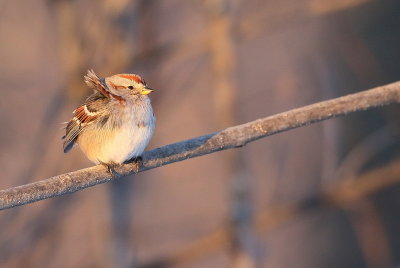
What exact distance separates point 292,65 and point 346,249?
1.73 m

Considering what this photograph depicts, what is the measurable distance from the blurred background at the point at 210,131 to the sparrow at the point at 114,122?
644 mm

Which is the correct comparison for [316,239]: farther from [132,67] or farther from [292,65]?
[132,67]

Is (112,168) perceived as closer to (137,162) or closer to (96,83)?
(137,162)

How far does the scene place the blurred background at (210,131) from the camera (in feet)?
13.4

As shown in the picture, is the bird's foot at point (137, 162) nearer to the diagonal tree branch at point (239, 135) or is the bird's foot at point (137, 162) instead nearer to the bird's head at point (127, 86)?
the diagonal tree branch at point (239, 135)

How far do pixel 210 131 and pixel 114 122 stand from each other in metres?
3.09

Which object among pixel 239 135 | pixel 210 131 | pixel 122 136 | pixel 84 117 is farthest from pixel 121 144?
pixel 210 131

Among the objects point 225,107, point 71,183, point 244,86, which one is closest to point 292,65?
point 244,86

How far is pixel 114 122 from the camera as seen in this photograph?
2957mm

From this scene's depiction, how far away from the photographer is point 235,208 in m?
4.11

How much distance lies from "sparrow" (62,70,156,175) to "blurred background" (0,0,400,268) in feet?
2.11

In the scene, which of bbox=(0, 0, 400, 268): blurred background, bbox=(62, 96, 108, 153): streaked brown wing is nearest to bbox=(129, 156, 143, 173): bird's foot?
bbox=(62, 96, 108, 153): streaked brown wing

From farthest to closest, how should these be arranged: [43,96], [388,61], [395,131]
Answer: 1. [43,96]
2. [388,61]
3. [395,131]

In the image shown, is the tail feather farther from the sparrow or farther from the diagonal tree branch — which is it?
the diagonal tree branch
